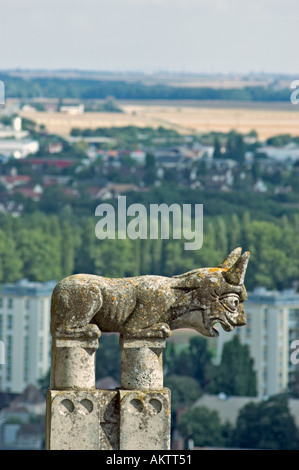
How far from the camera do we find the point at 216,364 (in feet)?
334

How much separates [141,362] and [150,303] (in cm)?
28

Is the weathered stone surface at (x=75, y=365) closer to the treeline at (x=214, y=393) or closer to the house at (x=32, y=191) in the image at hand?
the treeline at (x=214, y=393)

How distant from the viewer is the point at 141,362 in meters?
9.82

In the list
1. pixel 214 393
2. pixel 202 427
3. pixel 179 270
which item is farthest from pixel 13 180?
pixel 202 427

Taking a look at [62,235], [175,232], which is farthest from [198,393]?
[62,235]

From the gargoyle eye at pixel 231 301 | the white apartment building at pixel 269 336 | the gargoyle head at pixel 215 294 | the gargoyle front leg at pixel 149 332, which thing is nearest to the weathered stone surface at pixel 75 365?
the gargoyle front leg at pixel 149 332

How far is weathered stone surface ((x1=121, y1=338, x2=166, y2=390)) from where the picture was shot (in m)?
9.80

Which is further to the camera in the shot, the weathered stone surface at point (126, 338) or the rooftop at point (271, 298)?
the rooftop at point (271, 298)

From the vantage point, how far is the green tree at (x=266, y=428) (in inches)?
3238

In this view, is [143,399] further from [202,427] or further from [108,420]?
[202,427]

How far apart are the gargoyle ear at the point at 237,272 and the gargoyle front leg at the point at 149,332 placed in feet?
1.28

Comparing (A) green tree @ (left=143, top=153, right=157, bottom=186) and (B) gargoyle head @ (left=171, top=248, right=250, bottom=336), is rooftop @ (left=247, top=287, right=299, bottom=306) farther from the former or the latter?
(B) gargoyle head @ (left=171, top=248, right=250, bottom=336)

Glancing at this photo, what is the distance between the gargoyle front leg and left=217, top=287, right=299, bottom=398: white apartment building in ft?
312

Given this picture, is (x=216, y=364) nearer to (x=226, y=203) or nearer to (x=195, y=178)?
(x=226, y=203)
